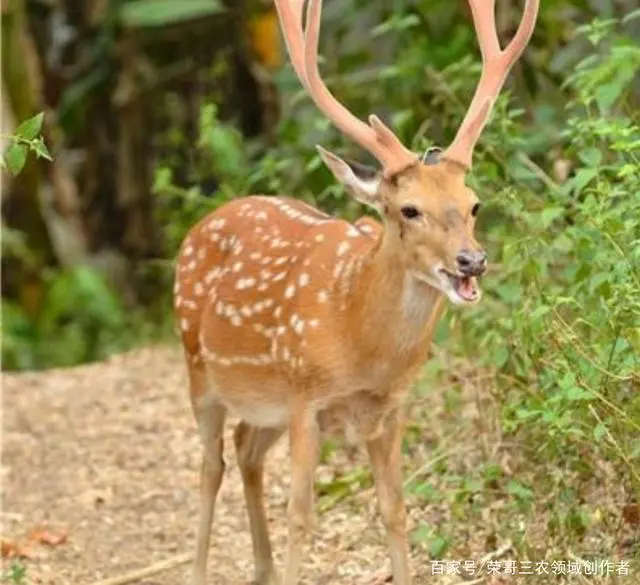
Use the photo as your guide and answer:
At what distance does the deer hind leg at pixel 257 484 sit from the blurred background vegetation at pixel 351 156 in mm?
740

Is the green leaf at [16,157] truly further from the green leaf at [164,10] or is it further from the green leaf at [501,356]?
the green leaf at [164,10]

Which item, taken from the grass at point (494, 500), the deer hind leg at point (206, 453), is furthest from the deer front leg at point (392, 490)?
the deer hind leg at point (206, 453)

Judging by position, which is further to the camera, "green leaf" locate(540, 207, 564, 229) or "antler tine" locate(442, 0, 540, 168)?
"green leaf" locate(540, 207, 564, 229)

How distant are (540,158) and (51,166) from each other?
5.33 m

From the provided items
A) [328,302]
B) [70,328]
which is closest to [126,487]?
[328,302]

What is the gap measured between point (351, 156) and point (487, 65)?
8.76ft

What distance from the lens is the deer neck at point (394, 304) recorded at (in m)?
4.90

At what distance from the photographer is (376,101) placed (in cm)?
841

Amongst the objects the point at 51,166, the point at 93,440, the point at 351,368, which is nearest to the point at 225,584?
the point at 351,368

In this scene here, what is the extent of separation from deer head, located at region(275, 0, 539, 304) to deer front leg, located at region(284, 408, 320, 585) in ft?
1.77

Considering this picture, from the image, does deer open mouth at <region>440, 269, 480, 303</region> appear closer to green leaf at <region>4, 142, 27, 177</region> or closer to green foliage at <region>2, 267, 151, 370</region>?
green leaf at <region>4, 142, 27, 177</region>

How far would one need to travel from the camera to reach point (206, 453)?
5.75m

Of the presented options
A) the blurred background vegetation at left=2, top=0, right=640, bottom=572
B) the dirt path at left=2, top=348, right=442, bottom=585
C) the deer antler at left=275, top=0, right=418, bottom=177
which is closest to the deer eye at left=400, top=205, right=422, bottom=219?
the deer antler at left=275, top=0, right=418, bottom=177

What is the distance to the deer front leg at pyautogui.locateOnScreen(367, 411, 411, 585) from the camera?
5.23m
